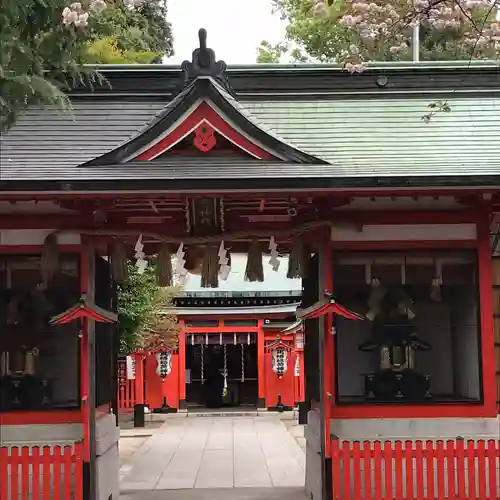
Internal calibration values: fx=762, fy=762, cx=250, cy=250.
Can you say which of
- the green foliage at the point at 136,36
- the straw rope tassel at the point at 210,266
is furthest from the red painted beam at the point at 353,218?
the green foliage at the point at 136,36

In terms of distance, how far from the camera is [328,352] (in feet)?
26.8

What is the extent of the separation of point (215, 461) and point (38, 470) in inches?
258

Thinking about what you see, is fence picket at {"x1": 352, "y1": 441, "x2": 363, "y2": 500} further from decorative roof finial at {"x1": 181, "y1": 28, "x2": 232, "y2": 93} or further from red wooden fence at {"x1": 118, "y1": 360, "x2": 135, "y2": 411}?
red wooden fence at {"x1": 118, "y1": 360, "x2": 135, "y2": 411}

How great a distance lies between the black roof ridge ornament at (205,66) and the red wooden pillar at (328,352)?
7.97 feet

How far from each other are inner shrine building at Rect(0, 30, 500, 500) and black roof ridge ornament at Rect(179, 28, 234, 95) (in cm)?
2

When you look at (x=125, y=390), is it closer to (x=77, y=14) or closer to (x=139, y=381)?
(x=139, y=381)

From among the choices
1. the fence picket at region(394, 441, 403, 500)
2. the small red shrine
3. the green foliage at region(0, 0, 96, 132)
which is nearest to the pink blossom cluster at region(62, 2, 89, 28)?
the green foliage at region(0, 0, 96, 132)

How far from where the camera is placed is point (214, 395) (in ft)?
86.0

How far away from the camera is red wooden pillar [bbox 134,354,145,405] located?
22484mm

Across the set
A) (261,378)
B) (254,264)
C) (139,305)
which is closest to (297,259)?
(254,264)

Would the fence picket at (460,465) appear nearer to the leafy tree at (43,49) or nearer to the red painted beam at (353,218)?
the red painted beam at (353,218)

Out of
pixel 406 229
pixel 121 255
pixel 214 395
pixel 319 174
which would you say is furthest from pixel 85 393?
pixel 214 395

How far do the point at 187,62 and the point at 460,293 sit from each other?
4.33 metres

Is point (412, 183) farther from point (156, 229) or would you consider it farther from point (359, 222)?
point (156, 229)
